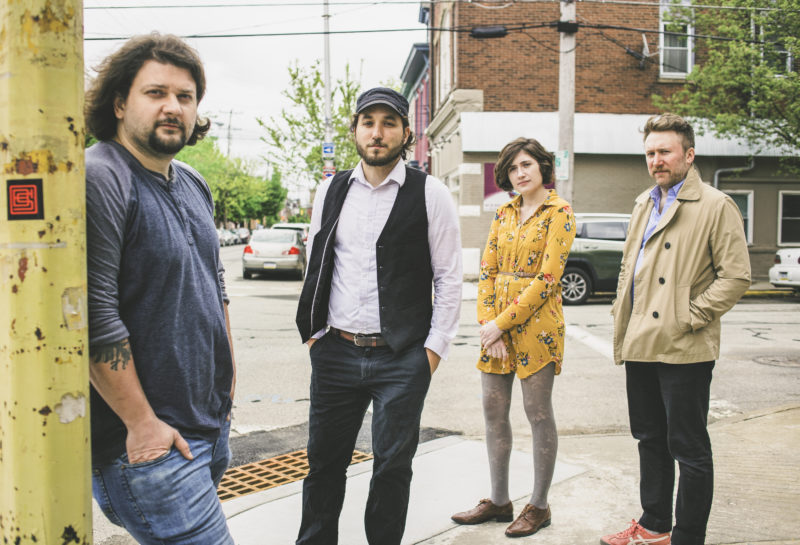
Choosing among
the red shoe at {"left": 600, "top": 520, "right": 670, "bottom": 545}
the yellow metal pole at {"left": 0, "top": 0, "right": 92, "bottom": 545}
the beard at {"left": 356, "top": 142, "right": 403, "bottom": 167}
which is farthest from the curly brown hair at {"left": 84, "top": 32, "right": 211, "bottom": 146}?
the red shoe at {"left": 600, "top": 520, "right": 670, "bottom": 545}

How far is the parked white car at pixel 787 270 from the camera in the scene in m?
14.2

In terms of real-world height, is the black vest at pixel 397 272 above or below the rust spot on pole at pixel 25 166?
below

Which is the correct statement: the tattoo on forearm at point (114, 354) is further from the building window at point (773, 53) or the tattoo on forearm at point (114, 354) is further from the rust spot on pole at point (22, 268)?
the building window at point (773, 53)

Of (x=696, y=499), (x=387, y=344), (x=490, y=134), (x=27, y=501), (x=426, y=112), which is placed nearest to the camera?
(x=27, y=501)

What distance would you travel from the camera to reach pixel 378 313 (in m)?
2.84

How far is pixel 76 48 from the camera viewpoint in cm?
148

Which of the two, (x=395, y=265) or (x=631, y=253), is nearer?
(x=395, y=265)

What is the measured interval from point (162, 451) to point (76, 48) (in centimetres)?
99

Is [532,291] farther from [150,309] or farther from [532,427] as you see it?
[150,309]

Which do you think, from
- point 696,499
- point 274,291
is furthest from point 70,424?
point 274,291

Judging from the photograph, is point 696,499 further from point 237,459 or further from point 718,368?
point 718,368

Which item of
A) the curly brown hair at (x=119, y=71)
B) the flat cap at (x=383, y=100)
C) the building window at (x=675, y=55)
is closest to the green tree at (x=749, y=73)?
the building window at (x=675, y=55)

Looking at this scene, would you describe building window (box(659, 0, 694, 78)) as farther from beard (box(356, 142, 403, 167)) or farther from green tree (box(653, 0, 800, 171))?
beard (box(356, 142, 403, 167))

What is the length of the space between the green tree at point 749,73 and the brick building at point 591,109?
141 centimetres
